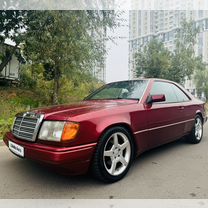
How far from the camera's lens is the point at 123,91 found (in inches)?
156

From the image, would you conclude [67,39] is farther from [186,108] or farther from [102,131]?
[102,131]

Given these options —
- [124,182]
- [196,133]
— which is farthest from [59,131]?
[196,133]

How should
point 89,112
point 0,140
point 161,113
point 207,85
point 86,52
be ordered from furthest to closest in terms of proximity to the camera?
point 207,85 < point 86,52 < point 0,140 < point 161,113 < point 89,112

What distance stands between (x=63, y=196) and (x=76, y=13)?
6.68 m

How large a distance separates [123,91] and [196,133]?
218 centimetres

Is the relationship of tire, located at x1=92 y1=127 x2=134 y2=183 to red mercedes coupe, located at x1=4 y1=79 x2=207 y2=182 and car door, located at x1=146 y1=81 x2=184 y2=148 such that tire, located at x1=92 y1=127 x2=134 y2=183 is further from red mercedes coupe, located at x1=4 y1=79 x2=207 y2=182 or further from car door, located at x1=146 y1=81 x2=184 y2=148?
car door, located at x1=146 y1=81 x2=184 y2=148

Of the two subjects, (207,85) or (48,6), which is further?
(207,85)

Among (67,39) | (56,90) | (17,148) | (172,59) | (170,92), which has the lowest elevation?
(17,148)

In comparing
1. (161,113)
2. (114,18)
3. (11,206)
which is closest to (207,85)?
(114,18)

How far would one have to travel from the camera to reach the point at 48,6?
7.55 metres

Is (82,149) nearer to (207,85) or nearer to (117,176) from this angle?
(117,176)

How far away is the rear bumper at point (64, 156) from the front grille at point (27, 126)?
0.13m

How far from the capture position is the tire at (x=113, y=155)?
2861 millimetres

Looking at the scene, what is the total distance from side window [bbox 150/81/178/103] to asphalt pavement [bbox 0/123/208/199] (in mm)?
1075
